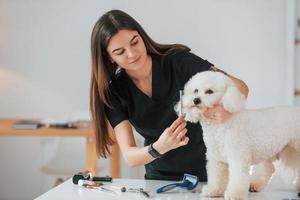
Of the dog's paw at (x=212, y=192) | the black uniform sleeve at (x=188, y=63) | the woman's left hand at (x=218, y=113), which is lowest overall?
the dog's paw at (x=212, y=192)

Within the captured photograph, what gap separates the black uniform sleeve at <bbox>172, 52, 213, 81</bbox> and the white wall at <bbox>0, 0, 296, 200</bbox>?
1.70 metres

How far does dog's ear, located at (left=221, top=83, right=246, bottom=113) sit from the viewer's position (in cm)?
116

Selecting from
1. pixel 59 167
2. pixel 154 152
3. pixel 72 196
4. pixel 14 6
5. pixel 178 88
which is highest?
pixel 14 6

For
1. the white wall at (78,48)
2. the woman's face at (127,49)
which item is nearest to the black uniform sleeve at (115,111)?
the woman's face at (127,49)

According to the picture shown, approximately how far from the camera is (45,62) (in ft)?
11.1

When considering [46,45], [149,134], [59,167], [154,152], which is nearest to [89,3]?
[46,45]

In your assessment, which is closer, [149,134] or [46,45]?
[149,134]

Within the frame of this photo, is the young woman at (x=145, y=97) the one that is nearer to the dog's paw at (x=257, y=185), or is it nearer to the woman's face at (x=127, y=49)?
the woman's face at (x=127, y=49)

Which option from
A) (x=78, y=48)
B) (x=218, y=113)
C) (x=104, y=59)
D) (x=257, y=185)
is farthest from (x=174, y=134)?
(x=78, y=48)

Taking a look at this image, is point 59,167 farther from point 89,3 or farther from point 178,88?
point 178,88

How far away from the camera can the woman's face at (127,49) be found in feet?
4.56

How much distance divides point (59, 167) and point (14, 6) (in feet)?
4.02

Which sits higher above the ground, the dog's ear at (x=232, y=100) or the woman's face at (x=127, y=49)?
the woman's face at (x=127, y=49)

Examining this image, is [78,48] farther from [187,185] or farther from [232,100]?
[232,100]
